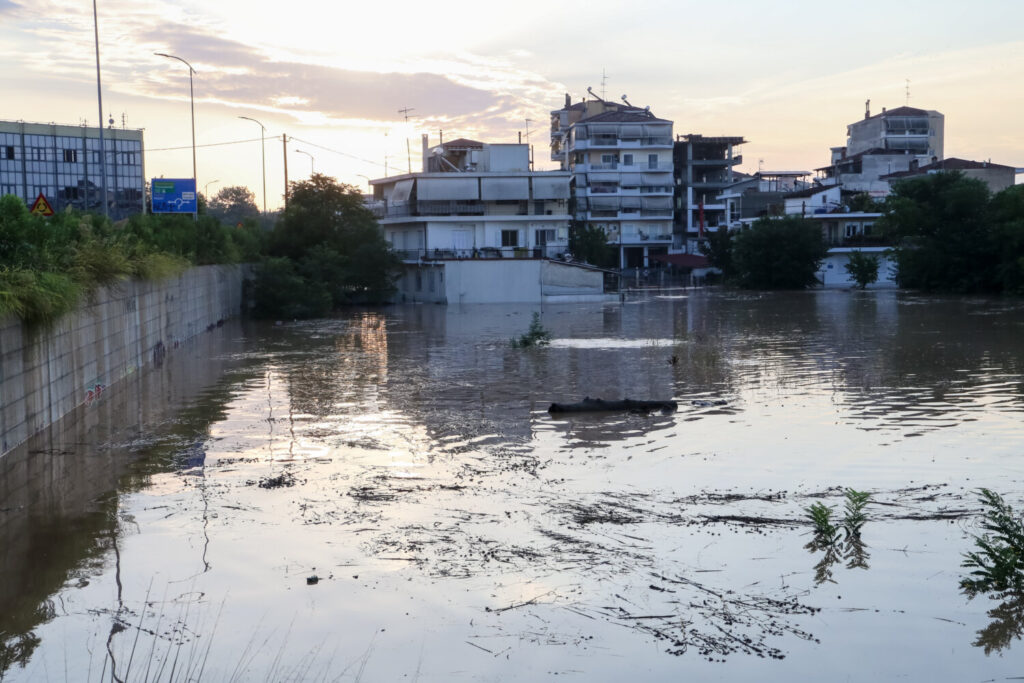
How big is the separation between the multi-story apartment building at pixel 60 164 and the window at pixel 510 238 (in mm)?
68982

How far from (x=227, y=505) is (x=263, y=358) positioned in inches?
704

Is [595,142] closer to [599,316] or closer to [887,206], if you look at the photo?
[887,206]

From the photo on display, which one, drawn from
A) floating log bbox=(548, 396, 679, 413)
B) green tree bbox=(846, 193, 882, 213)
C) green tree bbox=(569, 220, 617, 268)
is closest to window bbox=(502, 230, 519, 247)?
green tree bbox=(569, 220, 617, 268)

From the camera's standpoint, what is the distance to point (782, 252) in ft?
242

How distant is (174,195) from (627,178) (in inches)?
2366

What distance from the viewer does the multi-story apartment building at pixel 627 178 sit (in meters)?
98.4

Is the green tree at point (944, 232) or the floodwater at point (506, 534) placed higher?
the green tree at point (944, 232)

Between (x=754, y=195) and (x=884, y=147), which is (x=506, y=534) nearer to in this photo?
Result: (x=754, y=195)

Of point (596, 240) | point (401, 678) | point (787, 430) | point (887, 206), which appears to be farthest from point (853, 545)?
point (596, 240)

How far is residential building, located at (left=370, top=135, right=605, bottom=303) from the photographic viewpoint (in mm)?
62844

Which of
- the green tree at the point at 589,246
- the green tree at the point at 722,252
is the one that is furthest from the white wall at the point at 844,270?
the green tree at the point at 589,246

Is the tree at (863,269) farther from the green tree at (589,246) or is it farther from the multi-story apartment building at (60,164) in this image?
the multi-story apartment building at (60,164)

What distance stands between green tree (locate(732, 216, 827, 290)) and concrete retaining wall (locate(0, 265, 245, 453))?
163ft

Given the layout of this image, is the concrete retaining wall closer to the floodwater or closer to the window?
the floodwater
